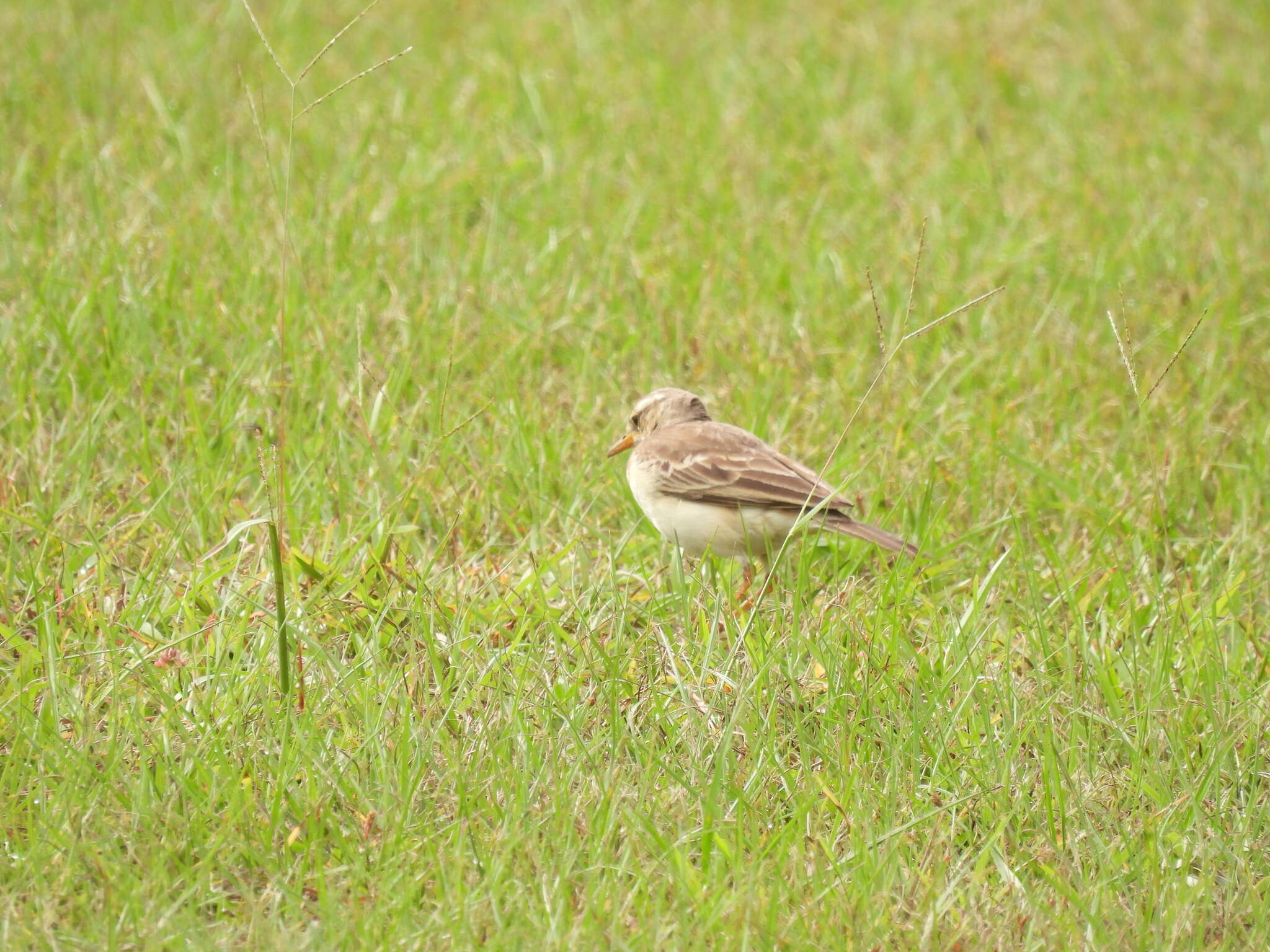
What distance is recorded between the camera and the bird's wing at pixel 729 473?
4.96 m

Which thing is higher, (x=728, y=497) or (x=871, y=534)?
(x=728, y=497)

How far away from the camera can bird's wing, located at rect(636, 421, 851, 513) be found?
4965 millimetres

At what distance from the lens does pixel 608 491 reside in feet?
18.2

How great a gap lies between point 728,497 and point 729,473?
0.11 m

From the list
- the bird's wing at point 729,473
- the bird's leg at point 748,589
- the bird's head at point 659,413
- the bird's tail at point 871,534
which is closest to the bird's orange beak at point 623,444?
the bird's head at point 659,413

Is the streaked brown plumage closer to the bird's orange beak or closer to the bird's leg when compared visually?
the bird's leg

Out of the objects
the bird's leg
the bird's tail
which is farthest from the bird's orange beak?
the bird's tail

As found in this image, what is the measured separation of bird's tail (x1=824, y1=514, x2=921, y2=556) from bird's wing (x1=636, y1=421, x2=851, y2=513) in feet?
0.14

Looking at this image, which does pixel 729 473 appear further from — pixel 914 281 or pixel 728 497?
pixel 914 281

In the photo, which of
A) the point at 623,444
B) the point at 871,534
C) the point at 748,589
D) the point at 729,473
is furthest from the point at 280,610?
the point at 623,444

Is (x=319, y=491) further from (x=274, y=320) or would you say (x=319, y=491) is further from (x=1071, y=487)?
(x=1071, y=487)

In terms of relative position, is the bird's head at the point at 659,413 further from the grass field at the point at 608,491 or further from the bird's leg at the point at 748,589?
the bird's leg at the point at 748,589

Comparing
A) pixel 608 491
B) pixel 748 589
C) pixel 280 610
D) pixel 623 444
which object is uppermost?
pixel 280 610

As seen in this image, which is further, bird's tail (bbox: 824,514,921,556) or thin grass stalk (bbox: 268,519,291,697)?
bird's tail (bbox: 824,514,921,556)
